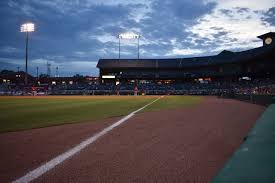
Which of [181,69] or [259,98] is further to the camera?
[181,69]

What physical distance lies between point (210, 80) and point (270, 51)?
102 feet

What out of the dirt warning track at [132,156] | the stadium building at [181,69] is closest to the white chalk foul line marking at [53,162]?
the dirt warning track at [132,156]

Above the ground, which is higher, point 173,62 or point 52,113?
point 173,62

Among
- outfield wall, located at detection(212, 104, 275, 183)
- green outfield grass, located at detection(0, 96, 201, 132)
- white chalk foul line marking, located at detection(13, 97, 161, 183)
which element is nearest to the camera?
outfield wall, located at detection(212, 104, 275, 183)

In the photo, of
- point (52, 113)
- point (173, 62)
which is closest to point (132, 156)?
point (52, 113)

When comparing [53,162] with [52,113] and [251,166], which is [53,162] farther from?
[52,113]

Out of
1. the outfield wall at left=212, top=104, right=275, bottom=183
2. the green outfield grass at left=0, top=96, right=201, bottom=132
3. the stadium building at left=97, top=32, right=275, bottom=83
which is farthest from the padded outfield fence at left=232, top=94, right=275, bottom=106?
the stadium building at left=97, top=32, right=275, bottom=83

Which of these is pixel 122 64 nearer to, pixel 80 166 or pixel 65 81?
pixel 65 81

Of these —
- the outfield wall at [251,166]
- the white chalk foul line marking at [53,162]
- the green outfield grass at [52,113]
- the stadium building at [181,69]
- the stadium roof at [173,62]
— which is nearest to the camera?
the outfield wall at [251,166]

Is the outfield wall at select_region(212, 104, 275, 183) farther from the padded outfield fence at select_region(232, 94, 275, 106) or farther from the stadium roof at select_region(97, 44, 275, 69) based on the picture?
the stadium roof at select_region(97, 44, 275, 69)

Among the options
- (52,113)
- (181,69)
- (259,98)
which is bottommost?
(52,113)

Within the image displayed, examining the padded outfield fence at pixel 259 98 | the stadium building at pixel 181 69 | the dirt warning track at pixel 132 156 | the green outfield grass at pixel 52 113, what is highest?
the stadium building at pixel 181 69

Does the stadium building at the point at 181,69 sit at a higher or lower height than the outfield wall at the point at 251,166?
higher

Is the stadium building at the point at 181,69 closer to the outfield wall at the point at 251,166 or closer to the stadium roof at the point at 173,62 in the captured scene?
the stadium roof at the point at 173,62
